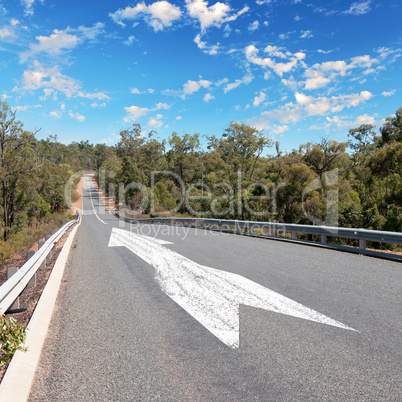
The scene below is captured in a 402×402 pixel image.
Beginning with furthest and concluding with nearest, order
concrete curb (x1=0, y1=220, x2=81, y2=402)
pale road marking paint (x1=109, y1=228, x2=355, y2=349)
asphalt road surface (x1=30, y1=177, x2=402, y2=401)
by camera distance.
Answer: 1. pale road marking paint (x1=109, y1=228, x2=355, y2=349)
2. asphalt road surface (x1=30, y1=177, x2=402, y2=401)
3. concrete curb (x1=0, y1=220, x2=81, y2=402)

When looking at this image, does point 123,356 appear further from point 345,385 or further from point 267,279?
point 267,279

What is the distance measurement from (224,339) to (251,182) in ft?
129

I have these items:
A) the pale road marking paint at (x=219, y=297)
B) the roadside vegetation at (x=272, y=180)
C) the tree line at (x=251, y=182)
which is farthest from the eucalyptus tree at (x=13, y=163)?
the pale road marking paint at (x=219, y=297)

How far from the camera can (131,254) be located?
979cm

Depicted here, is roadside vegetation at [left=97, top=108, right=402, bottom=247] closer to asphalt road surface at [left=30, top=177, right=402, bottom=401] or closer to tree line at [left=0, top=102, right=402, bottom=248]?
tree line at [left=0, top=102, right=402, bottom=248]

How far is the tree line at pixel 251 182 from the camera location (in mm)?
28891

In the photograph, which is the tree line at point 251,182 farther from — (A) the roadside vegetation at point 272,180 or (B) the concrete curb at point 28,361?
(B) the concrete curb at point 28,361

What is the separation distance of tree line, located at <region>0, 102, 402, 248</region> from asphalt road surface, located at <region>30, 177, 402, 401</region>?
867 inches

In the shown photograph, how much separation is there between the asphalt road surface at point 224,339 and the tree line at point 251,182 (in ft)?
72.3

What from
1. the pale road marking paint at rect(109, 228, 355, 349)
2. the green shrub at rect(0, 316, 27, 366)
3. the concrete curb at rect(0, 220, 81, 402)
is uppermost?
the green shrub at rect(0, 316, 27, 366)

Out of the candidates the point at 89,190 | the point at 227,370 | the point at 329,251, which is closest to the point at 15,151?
the point at 329,251

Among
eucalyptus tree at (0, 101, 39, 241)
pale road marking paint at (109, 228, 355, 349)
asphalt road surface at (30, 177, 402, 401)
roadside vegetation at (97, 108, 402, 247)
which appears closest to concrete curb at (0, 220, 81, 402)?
asphalt road surface at (30, 177, 402, 401)

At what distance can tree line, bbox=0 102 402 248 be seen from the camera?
2889 centimetres

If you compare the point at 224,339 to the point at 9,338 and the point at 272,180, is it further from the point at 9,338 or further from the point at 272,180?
the point at 272,180
